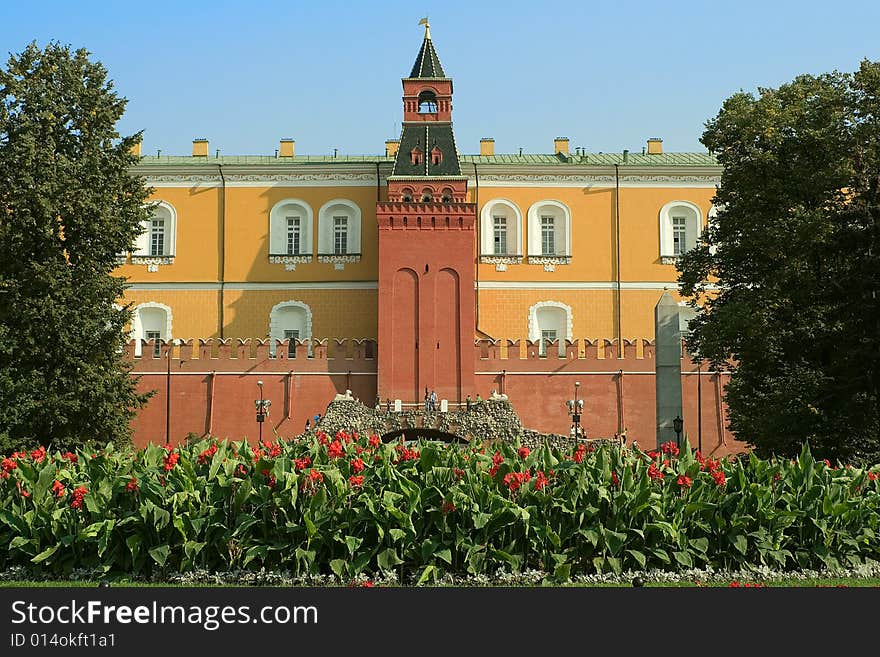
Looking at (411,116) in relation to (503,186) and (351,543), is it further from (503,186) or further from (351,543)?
(351,543)

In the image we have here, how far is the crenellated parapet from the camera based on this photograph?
3703 cm

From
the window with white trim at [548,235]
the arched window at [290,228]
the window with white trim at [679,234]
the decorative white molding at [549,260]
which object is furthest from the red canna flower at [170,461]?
the window with white trim at [679,234]

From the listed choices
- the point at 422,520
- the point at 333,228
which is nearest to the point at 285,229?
the point at 333,228

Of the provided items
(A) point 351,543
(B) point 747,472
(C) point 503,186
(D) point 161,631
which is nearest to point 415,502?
(A) point 351,543

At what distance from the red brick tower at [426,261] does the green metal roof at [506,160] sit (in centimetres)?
347

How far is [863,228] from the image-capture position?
20250 millimetres

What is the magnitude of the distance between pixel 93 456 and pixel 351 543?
13.6 feet

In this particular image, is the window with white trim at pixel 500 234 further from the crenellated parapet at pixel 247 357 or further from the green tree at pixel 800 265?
the green tree at pixel 800 265

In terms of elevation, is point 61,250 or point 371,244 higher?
point 371,244

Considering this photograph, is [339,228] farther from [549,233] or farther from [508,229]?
[549,233]

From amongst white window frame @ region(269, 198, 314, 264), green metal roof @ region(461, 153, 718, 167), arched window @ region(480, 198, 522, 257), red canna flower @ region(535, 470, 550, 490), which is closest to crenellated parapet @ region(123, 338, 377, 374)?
white window frame @ region(269, 198, 314, 264)

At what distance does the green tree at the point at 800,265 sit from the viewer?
66.0ft

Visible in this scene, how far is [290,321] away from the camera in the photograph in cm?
4284

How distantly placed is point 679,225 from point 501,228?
692 centimetres
